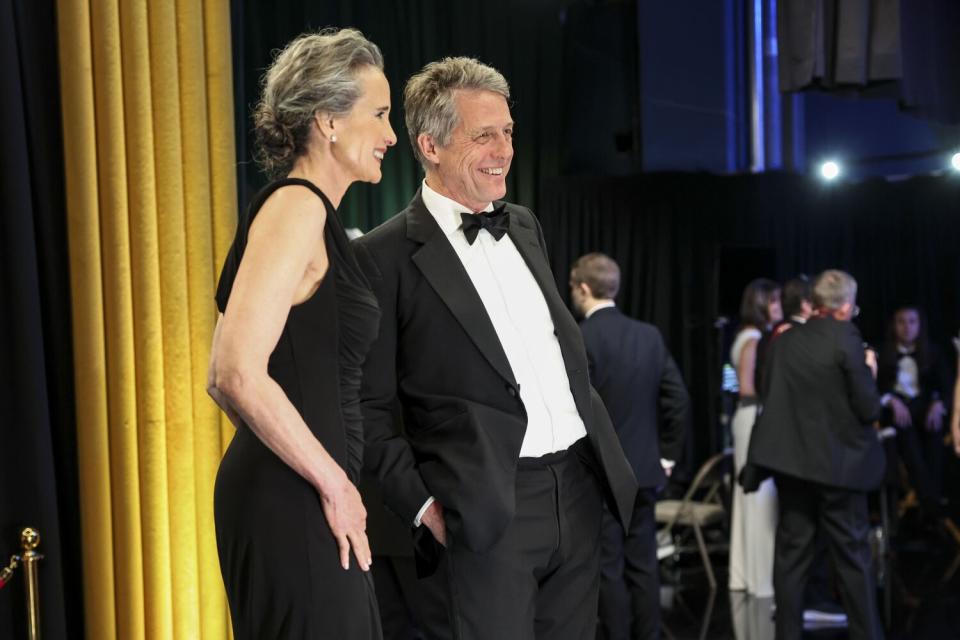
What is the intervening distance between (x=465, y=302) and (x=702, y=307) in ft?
21.4

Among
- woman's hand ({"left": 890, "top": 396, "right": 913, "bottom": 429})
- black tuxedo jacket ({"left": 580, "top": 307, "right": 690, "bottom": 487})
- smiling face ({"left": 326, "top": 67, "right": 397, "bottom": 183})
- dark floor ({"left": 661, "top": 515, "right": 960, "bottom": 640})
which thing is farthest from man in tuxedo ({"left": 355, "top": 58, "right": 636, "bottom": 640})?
woman's hand ({"left": 890, "top": 396, "right": 913, "bottom": 429})

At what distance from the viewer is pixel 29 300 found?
3.19m

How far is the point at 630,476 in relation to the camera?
2.75 m

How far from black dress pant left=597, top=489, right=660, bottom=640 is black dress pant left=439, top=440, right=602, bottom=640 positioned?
8.20 feet

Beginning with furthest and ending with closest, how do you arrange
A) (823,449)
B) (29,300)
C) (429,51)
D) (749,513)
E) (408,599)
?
1. (429,51)
2. (749,513)
3. (823,449)
4. (29,300)
5. (408,599)

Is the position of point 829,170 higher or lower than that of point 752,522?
higher

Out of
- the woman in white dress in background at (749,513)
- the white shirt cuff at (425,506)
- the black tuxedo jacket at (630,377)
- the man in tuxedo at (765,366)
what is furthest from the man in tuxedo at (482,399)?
the woman in white dress in background at (749,513)

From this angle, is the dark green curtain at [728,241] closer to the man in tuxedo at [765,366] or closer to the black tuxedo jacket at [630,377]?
the man in tuxedo at [765,366]

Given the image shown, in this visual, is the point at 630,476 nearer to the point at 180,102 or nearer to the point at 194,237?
the point at 194,237

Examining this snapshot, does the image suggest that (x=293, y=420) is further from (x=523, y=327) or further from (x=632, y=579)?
(x=632, y=579)

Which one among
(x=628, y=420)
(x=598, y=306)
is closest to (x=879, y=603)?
(x=628, y=420)

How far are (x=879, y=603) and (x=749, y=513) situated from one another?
77cm

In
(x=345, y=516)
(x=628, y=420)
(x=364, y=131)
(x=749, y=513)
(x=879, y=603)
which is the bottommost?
(x=879, y=603)

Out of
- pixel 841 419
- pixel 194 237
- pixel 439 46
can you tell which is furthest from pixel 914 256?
pixel 194 237
